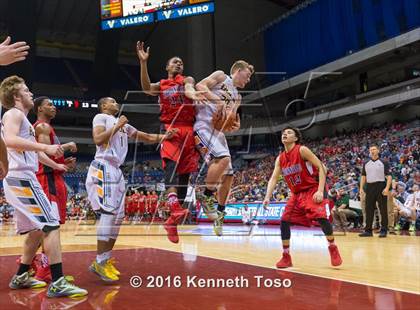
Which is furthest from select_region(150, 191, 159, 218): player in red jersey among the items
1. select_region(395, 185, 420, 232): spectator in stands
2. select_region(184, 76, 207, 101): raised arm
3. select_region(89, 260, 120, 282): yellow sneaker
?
select_region(184, 76, 207, 101): raised arm

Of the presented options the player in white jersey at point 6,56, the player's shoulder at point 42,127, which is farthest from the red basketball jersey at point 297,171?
the player in white jersey at point 6,56

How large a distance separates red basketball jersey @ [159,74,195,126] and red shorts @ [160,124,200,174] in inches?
3.3

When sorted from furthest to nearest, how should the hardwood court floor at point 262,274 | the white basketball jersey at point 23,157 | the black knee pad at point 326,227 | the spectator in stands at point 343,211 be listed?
→ the spectator in stands at point 343,211 < the black knee pad at point 326,227 < the white basketball jersey at point 23,157 < the hardwood court floor at point 262,274

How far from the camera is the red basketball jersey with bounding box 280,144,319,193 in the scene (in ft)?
16.2

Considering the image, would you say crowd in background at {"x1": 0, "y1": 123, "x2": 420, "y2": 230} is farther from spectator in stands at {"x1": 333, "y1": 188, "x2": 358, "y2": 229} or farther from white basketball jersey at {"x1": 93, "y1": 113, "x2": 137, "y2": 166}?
white basketball jersey at {"x1": 93, "y1": 113, "x2": 137, "y2": 166}

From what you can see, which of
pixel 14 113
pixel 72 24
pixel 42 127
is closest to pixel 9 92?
pixel 14 113

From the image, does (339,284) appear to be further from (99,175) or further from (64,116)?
(64,116)

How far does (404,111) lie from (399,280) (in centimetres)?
1879

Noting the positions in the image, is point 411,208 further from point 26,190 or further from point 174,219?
point 26,190

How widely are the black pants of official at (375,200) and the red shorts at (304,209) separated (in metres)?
3.52

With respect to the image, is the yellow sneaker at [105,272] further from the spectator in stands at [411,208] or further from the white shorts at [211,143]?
the spectator in stands at [411,208]

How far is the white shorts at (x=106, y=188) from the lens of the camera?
165 inches

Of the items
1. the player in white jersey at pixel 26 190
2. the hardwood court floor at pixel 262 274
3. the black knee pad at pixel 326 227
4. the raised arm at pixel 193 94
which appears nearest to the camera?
the hardwood court floor at pixel 262 274

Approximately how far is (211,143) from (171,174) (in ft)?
1.57
